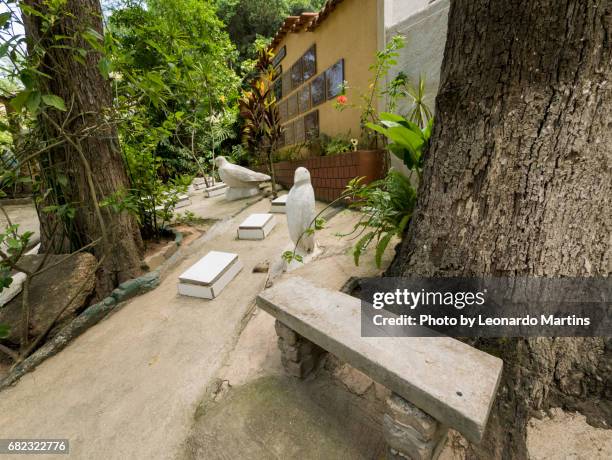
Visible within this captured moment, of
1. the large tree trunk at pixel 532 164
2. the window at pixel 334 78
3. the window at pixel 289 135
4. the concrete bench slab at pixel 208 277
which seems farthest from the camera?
the window at pixel 289 135

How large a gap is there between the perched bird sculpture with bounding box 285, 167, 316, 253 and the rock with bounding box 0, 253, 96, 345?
1.71 m

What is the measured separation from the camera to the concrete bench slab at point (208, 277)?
6.63 feet

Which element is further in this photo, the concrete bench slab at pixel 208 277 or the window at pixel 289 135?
the window at pixel 289 135

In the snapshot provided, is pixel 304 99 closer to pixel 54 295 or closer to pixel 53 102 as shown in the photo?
pixel 53 102

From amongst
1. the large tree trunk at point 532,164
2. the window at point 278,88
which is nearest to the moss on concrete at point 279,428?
the large tree trunk at point 532,164

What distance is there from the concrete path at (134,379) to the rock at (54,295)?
0.33 m

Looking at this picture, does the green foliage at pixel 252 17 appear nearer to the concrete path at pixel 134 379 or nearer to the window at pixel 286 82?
the window at pixel 286 82

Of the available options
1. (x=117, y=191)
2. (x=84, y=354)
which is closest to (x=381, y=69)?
(x=117, y=191)

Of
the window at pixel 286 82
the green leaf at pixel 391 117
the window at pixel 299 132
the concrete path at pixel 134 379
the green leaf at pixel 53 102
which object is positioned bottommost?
the concrete path at pixel 134 379

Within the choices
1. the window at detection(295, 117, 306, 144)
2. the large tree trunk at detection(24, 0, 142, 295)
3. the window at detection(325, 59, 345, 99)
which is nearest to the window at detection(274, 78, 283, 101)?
the window at detection(295, 117, 306, 144)

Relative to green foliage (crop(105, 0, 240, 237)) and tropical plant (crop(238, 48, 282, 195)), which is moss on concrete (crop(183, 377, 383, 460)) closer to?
green foliage (crop(105, 0, 240, 237))

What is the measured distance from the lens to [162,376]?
4.51ft

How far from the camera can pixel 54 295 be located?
1.98 m

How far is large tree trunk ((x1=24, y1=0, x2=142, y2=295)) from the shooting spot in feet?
6.21
